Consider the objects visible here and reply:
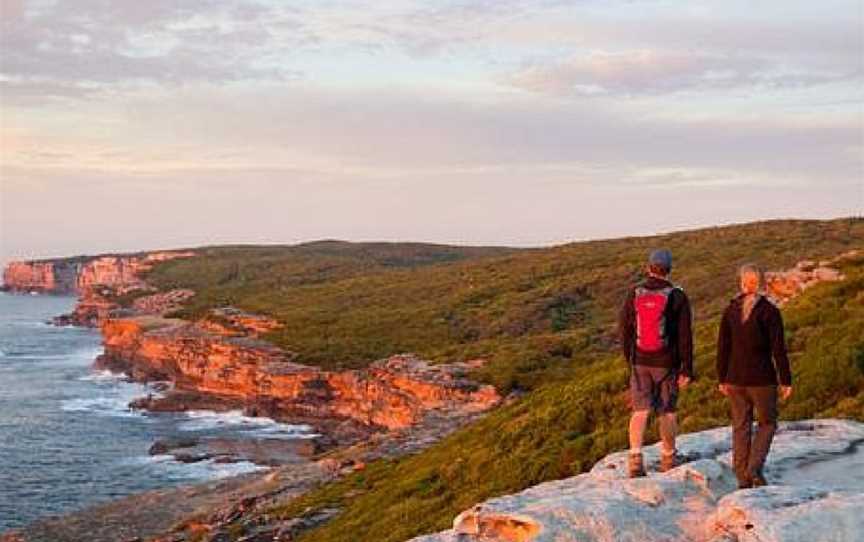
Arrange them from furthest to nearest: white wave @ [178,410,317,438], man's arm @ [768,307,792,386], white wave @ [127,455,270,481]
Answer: white wave @ [178,410,317,438]
white wave @ [127,455,270,481]
man's arm @ [768,307,792,386]

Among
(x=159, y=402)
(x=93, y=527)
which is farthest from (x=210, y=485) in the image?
(x=159, y=402)

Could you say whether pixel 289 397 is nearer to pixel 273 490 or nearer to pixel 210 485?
pixel 210 485

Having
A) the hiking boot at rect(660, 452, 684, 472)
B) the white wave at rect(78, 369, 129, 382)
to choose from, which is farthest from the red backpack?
the white wave at rect(78, 369, 129, 382)

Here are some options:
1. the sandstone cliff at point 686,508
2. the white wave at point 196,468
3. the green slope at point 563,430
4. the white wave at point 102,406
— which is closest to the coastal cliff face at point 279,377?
the white wave at point 102,406

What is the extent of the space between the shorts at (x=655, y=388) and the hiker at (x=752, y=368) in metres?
0.63

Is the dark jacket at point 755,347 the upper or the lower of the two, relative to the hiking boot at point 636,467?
upper

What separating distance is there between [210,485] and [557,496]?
39054mm

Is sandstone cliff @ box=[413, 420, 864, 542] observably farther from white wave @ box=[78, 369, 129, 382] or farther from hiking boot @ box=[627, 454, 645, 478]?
white wave @ box=[78, 369, 129, 382]

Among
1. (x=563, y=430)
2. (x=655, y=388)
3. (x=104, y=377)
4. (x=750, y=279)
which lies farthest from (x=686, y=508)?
(x=104, y=377)

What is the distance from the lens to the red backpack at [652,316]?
1188cm

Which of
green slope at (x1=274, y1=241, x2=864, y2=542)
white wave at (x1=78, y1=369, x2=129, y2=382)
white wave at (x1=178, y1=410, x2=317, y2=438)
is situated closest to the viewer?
green slope at (x1=274, y1=241, x2=864, y2=542)

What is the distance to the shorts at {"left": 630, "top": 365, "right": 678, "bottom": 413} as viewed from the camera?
12062 millimetres

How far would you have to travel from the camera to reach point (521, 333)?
269 feet

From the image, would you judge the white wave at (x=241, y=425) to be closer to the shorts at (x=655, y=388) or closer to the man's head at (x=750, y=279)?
the shorts at (x=655, y=388)
